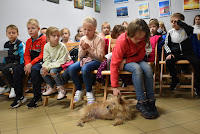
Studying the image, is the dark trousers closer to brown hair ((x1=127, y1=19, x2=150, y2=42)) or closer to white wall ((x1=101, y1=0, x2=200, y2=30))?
brown hair ((x1=127, y1=19, x2=150, y2=42))

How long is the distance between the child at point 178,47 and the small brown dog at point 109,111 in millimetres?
1073

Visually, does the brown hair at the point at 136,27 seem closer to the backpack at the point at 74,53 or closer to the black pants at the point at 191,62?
the black pants at the point at 191,62

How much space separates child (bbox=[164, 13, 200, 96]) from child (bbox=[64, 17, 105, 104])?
3.22 feet

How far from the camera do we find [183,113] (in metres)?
1.65

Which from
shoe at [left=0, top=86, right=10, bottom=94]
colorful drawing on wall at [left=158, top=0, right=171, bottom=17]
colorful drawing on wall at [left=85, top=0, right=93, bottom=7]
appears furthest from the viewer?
colorful drawing on wall at [left=85, top=0, right=93, bottom=7]

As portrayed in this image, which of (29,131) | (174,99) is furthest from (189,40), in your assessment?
(29,131)

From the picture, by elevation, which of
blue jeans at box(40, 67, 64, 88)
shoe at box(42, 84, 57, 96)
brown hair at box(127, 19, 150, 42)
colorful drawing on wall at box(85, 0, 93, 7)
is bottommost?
shoe at box(42, 84, 57, 96)

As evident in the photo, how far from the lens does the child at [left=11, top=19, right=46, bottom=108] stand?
2.13m

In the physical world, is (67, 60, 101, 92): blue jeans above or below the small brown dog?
above

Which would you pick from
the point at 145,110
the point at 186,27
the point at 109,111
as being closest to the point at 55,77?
the point at 109,111

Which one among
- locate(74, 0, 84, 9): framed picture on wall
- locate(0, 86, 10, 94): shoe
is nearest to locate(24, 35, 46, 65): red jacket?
locate(0, 86, 10, 94): shoe

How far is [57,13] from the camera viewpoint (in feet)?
12.3

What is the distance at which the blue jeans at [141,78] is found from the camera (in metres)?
1.56

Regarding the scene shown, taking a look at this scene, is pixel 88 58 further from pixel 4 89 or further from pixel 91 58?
pixel 4 89
